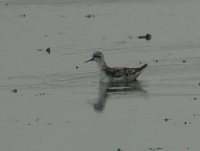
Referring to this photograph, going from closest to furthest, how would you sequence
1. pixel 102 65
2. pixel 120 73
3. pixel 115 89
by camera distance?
1. pixel 115 89
2. pixel 120 73
3. pixel 102 65

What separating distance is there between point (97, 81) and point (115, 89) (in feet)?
2.32

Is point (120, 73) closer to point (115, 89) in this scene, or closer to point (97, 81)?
point (97, 81)

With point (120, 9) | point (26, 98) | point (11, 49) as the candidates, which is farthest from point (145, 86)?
point (120, 9)

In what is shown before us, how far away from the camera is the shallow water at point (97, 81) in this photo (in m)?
17.0

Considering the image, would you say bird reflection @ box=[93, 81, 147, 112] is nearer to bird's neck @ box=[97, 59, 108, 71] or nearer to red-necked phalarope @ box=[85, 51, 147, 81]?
red-necked phalarope @ box=[85, 51, 147, 81]

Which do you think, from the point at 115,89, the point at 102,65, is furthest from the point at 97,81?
the point at 102,65

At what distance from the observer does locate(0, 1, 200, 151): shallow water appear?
17000 mm

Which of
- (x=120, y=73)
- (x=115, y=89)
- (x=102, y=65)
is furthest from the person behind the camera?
(x=102, y=65)

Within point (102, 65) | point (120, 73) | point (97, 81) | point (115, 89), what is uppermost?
point (102, 65)

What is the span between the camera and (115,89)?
21.6 m

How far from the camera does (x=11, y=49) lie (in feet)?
87.2

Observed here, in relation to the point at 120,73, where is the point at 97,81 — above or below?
below

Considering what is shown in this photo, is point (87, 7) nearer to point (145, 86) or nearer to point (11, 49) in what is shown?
point (11, 49)

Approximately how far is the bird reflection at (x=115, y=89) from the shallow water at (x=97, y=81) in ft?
0.07
